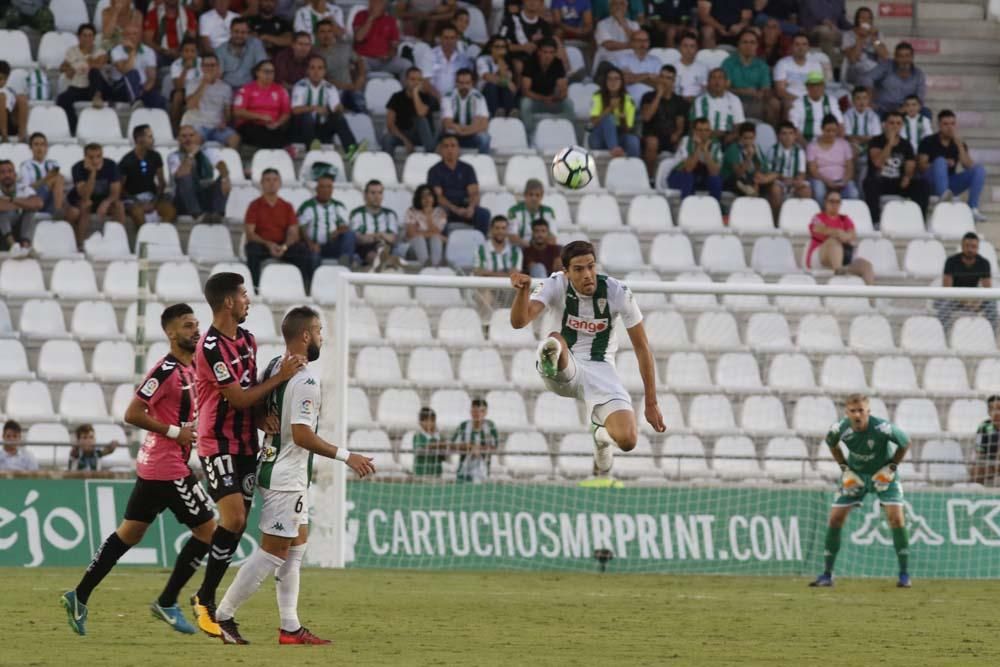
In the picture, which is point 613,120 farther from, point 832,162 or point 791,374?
point 791,374

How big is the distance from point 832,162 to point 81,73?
32.0 ft

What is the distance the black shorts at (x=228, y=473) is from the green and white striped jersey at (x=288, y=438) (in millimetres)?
202

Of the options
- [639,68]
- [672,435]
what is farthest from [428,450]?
[639,68]

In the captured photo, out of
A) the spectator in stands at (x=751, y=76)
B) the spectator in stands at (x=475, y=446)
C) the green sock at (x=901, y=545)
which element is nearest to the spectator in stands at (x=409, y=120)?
the spectator in stands at (x=751, y=76)

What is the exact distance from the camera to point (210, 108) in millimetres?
22547

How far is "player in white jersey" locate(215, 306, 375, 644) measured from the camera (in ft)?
32.4

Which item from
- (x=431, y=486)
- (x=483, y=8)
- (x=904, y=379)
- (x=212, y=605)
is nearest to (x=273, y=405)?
(x=212, y=605)

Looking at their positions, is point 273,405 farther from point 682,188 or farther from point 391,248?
point 682,188

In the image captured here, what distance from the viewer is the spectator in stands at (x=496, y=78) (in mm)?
23281

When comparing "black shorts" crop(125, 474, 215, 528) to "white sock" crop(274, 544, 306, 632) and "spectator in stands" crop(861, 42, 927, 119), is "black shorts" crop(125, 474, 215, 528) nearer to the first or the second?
"white sock" crop(274, 544, 306, 632)

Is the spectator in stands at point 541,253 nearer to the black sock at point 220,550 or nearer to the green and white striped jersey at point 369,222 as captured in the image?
the green and white striped jersey at point 369,222

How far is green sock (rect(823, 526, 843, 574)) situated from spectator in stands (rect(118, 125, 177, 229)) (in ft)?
29.1

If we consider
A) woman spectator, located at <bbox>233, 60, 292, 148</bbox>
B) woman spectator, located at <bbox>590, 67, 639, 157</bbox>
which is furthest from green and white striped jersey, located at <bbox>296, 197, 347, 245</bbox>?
woman spectator, located at <bbox>590, 67, 639, 157</bbox>

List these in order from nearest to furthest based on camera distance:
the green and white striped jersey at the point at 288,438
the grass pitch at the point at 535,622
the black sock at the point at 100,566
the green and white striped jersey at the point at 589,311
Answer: the grass pitch at the point at 535,622 < the green and white striped jersey at the point at 288,438 < the black sock at the point at 100,566 < the green and white striped jersey at the point at 589,311
